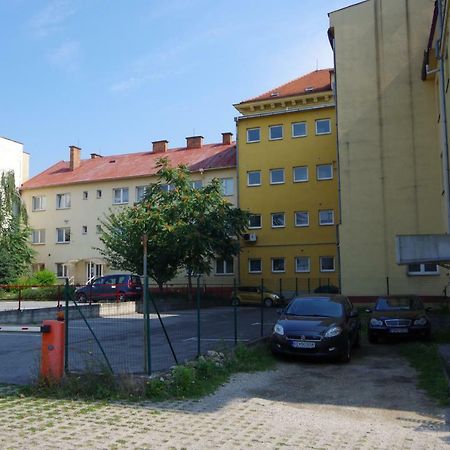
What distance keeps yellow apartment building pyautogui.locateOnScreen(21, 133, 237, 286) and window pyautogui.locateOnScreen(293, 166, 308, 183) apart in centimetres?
643

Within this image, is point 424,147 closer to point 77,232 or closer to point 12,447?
point 12,447

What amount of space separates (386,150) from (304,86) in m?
15.3

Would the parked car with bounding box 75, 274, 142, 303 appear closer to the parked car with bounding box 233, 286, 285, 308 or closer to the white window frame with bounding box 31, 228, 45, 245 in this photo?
the parked car with bounding box 233, 286, 285, 308

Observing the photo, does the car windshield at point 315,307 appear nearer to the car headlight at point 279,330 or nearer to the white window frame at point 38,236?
the car headlight at point 279,330

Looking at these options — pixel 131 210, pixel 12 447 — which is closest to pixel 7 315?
pixel 131 210

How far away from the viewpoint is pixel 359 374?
35.8 feet

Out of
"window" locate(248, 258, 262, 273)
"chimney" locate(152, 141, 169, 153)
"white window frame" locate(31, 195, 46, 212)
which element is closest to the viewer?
"window" locate(248, 258, 262, 273)

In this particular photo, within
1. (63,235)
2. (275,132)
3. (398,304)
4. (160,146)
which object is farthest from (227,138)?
(398,304)

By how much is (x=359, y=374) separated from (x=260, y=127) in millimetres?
30431

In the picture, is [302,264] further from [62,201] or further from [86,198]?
[62,201]

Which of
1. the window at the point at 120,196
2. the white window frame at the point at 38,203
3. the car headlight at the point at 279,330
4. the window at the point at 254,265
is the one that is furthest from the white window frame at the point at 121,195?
the car headlight at the point at 279,330

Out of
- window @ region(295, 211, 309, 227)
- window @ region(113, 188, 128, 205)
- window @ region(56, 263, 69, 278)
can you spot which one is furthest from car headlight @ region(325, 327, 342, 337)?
window @ region(56, 263, 69, 278)

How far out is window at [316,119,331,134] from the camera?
37875mm

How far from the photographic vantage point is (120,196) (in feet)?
152
